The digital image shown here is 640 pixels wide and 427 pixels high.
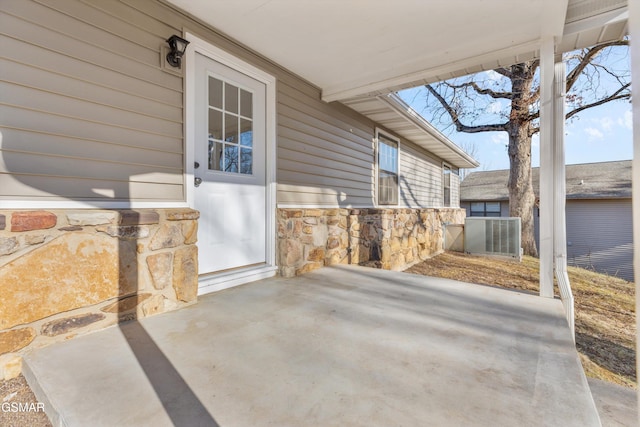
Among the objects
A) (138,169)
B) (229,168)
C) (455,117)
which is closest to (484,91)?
(455,117)

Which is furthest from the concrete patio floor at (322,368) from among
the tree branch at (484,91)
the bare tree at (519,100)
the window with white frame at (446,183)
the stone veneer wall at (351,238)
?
the window with white frame at (446,183)

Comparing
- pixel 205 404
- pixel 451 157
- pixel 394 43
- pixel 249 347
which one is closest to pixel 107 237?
pixel 249 347

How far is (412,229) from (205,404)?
591cm

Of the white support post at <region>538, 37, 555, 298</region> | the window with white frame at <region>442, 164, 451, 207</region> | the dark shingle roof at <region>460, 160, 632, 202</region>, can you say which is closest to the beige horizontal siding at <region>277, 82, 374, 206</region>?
the white support post at <region>538, 37, 555, 298</region>

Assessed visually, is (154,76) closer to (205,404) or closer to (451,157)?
(205,404)

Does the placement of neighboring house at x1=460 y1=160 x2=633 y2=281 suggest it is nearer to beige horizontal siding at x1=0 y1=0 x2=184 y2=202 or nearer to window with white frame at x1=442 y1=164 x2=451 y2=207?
window with white frame at x1=442 y1=164 x2=451 y2=207

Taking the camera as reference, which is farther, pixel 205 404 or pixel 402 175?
pixel 402 175

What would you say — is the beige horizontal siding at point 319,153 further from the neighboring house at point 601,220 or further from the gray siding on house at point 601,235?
the gray siding on house at point 601,235

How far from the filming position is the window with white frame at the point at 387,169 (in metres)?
5.81

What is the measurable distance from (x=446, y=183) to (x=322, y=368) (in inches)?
375

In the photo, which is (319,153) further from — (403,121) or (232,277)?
(403,121)

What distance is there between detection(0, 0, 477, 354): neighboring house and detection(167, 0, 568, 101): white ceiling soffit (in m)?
0.29

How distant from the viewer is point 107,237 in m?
1.95

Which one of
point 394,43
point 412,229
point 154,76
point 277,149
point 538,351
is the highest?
point 394,43
